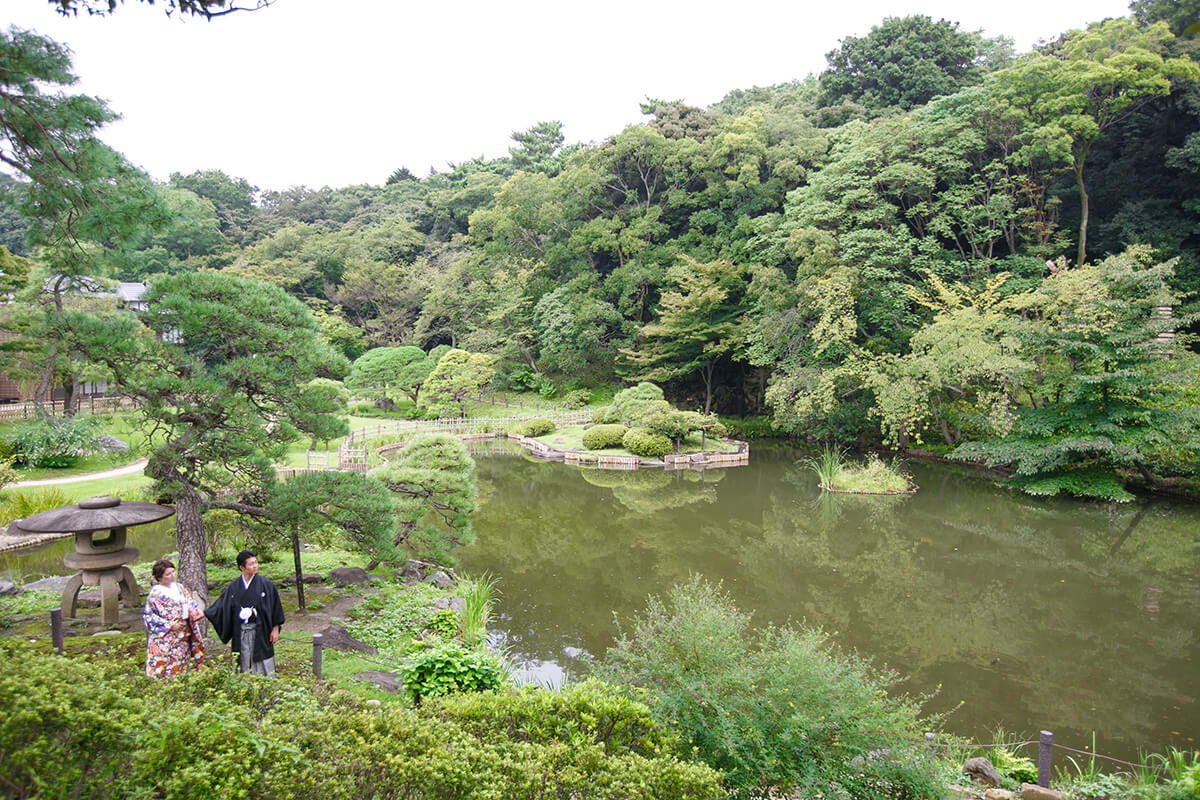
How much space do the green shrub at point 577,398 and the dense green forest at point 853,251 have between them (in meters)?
0.92

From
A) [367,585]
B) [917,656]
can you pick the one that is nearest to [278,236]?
[367,585]

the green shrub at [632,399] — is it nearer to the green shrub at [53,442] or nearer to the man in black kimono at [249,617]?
the green shrub at [53,442]

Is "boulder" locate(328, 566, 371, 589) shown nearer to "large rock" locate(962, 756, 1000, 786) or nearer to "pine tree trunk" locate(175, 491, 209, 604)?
"pine tree trunk" locate(175, 491, 209, 604)

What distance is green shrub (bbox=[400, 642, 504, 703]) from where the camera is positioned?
13.5 ft

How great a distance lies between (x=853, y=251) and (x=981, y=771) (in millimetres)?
15449

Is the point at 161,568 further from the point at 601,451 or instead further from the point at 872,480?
the point at 601,451

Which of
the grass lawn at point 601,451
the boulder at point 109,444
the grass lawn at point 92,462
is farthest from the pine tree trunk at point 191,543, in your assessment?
the grass lawn at point 601,451

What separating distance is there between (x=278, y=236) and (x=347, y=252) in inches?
167

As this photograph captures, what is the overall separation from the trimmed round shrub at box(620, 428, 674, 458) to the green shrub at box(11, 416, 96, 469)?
41.9ft

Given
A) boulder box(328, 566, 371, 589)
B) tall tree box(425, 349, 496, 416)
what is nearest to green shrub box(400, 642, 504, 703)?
boulder box(328, 566, 371, 589)

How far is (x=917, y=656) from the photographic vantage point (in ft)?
20.7

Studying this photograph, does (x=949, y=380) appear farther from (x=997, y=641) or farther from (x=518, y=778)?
(x=518, y=778)

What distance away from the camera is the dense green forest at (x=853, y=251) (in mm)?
11359

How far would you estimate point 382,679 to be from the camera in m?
4.94
